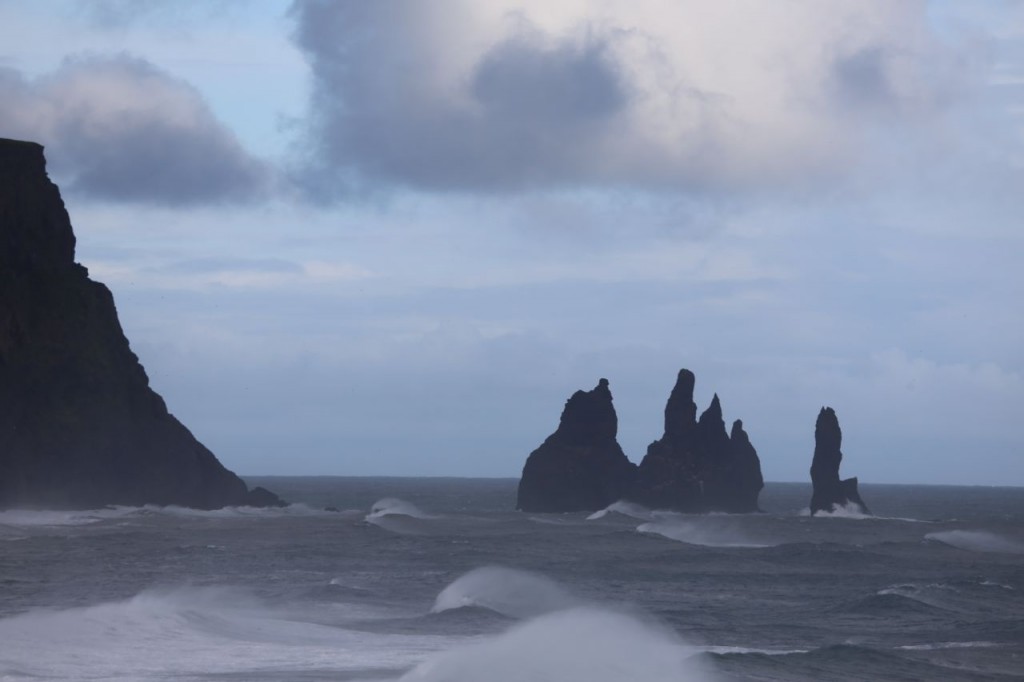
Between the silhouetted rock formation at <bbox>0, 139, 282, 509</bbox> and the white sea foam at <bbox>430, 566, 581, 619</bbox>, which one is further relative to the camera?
the silhouetted rock formation at <bbox>0, 139, 282, 509</bbox>

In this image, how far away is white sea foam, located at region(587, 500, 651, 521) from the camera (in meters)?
94.9

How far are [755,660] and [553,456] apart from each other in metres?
79.8

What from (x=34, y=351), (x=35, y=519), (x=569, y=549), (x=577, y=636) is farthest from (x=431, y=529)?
(x=577, y=636)

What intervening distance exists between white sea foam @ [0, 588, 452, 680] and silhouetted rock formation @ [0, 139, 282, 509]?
44.3 m

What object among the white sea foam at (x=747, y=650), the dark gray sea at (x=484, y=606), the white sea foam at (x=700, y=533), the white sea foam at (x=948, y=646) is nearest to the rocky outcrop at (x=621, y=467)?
the white sea foam at (x=700, y=533)

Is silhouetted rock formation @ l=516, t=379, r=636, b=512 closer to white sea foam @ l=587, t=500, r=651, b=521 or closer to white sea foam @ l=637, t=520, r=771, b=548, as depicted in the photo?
white sea foam @ l=587, t=500, r=651, b=521

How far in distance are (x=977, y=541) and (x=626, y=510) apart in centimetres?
3285

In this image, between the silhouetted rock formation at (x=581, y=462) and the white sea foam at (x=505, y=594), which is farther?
the silhouetted rock formation at (x=581, y=462)

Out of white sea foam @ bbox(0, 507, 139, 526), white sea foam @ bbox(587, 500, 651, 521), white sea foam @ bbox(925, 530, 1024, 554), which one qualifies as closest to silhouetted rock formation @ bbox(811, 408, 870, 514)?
white sea foam @ bbox(587, 500, 651, 521)

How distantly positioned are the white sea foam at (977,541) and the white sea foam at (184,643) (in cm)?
4495

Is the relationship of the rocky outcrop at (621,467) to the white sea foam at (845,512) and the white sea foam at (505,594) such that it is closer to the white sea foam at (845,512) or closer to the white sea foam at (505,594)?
the white sea foam at (845,512)

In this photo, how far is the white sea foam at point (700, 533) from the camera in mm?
65250

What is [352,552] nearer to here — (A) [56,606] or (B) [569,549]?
A: (B) [569,549]

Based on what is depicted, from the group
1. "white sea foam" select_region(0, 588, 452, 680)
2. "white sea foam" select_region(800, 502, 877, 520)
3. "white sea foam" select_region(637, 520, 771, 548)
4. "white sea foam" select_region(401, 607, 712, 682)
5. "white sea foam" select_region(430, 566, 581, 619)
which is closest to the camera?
"white sea foam" select_region(401, 607, 712, 682)
